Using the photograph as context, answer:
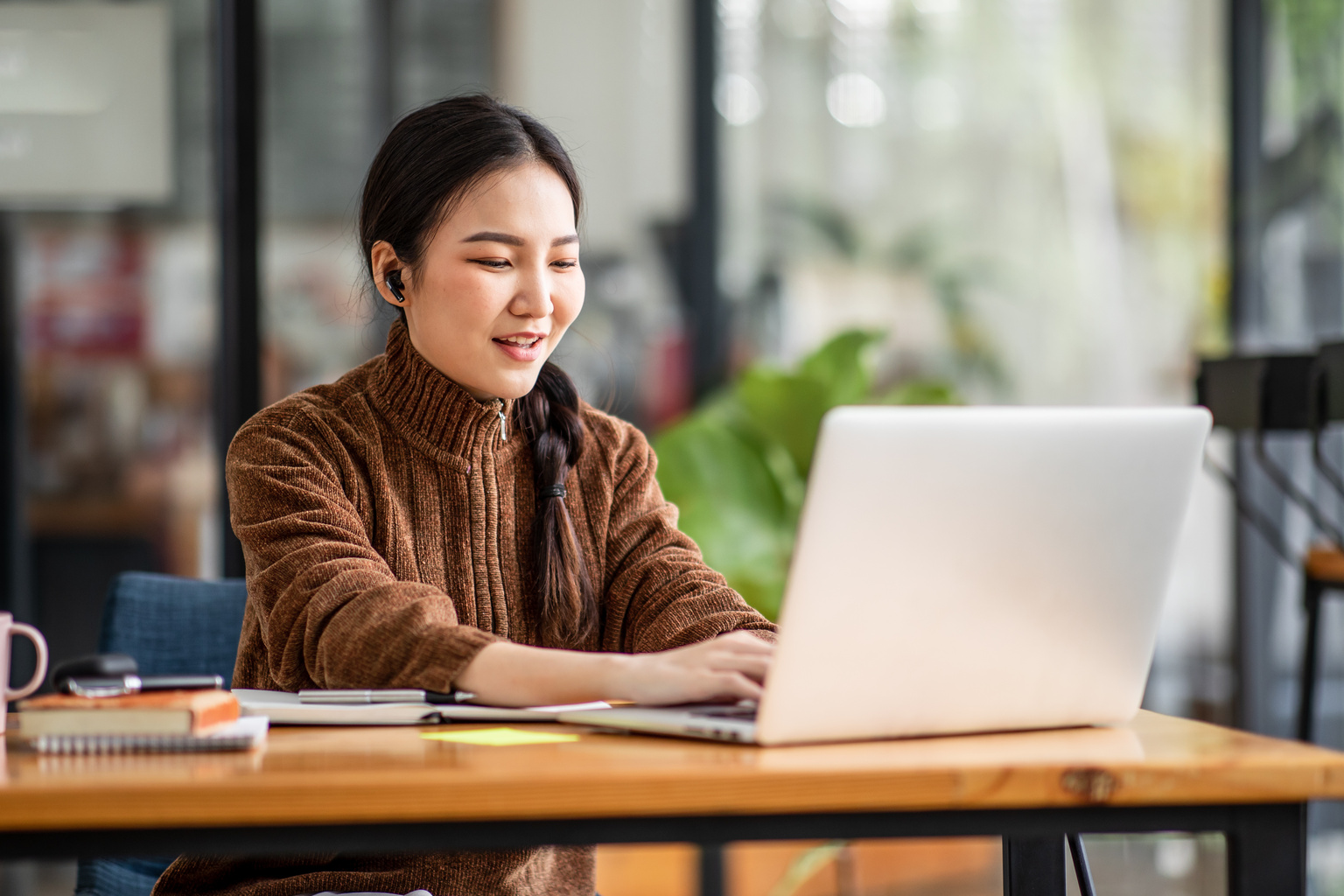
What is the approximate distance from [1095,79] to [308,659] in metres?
2.78

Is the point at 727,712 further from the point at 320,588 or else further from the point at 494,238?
the point at 494,238

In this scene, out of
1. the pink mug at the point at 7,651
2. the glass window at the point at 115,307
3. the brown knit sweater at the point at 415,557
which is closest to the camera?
the pink mug at the point at 7,651

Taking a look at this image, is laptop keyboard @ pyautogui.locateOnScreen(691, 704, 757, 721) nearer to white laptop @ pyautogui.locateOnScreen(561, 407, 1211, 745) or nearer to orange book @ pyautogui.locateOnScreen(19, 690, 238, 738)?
white laptop @ pyautogui.locateOnScreen(561, 407, 1211, 745)

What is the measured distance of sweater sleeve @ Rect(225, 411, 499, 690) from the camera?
938mm

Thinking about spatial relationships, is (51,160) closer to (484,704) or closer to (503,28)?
(503,28)

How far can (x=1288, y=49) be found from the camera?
3.17 meters

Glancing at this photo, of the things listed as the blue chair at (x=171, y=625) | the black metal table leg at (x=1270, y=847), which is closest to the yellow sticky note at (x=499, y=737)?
the black metal table leg at (x=1270, y=847)

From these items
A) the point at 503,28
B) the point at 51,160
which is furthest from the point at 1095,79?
the point at 51,160

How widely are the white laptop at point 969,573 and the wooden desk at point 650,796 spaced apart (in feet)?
0.13

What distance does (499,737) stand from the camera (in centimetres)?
84

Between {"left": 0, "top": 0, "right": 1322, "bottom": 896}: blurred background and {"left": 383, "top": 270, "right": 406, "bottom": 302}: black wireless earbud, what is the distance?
1399mm

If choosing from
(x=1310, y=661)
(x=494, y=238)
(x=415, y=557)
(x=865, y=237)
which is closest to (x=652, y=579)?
(x=415, y=557)

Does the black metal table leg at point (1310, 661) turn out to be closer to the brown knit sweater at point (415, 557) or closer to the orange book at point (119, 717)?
the brown knit sweater at point (415, 557)

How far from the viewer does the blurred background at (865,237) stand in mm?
2703
